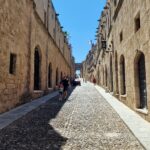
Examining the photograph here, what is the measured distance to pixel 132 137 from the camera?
5.66m

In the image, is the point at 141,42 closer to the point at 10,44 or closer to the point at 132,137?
the point at 132,137

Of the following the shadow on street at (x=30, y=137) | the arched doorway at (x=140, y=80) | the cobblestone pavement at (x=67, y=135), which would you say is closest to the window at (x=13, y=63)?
the cobblestone pavement at (x=67, y=135)

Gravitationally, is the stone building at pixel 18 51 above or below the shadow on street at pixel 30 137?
above

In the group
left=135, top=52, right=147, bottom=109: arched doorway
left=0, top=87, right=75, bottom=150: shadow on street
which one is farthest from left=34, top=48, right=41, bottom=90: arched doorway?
left=0, top=87, right=75, bottom=150: shadow on street

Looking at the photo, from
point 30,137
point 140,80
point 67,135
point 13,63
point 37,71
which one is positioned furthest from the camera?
point 37,71

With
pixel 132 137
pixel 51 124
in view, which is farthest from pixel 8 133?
pixel 132 137

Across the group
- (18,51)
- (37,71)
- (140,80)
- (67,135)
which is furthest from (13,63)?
(67,135)

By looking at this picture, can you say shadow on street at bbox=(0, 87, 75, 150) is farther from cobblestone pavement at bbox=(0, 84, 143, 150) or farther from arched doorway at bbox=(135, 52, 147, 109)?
arched doorway at bbox=(135, 52, 147, 109)

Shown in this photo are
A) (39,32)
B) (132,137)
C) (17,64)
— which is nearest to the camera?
(132,137)

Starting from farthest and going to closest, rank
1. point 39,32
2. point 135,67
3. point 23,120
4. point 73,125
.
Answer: point 39,32 < point 135,67 < point 23,120 < point 73,125

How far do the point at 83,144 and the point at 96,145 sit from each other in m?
0.29

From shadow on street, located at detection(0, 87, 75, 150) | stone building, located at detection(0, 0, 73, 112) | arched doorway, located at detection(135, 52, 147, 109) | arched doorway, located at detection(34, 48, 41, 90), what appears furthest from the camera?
arched doorway, located at detection(34, 48, 41, 90)

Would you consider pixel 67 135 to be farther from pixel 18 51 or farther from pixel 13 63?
pixel 18 51

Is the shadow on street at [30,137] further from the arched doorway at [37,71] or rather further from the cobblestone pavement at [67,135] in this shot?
the arched doorway at [37,71]
